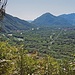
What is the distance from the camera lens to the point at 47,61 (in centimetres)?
3231

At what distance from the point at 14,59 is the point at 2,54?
649 centimetres

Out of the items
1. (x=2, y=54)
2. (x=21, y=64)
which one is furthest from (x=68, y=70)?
(x=2, y=54)

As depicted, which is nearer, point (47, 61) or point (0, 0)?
point (0, 0)

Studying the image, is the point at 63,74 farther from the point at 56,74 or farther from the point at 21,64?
the point at 21,64

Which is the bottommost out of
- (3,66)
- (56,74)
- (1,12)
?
(56,74)

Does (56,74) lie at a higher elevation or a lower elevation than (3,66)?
lower

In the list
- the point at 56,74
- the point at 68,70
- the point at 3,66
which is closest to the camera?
the point at 3,66

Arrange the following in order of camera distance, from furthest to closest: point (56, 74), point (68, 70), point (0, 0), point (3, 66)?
point (56, 74) → point (68, 70) → point (3, 66) → point (0, 0)

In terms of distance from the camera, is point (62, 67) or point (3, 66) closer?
point (3, 66)

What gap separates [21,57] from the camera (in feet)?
99.8

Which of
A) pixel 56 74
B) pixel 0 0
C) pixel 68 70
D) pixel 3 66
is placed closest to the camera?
pixel 0 0

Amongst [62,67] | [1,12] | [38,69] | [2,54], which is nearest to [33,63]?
[38,69]

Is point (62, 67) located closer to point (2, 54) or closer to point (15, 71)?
point (15, 71)

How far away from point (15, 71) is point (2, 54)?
5700mm
